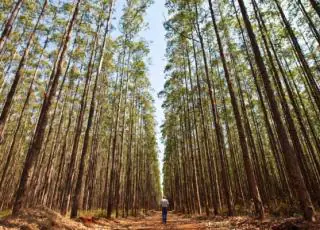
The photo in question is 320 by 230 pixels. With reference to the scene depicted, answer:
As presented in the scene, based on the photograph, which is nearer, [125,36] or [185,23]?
[185,23]

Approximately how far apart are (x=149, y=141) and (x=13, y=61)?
21.4 m

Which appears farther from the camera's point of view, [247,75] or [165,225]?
[247,75]

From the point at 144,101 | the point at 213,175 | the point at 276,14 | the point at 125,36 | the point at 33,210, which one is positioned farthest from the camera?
the point at 144,101

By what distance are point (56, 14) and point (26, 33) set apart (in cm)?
311

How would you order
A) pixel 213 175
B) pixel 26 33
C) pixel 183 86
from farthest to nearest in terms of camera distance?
pixel 183 86
pixel 26 33
pixel 213 175

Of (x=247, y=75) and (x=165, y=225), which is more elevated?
(x=247, y=75)

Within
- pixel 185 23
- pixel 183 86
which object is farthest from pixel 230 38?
pixel 183 86

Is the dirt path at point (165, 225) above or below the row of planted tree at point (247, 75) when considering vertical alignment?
below

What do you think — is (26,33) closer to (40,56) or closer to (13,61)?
(40,56)

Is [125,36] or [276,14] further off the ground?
[125,36]

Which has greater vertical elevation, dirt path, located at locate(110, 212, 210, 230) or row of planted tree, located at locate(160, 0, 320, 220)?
row of planted tree, located at locate(160, 0, 320, 220)

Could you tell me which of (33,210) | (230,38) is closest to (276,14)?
A: (230,38)

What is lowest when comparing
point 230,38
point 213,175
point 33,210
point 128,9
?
point 33,210

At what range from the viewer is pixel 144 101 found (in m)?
25.9
